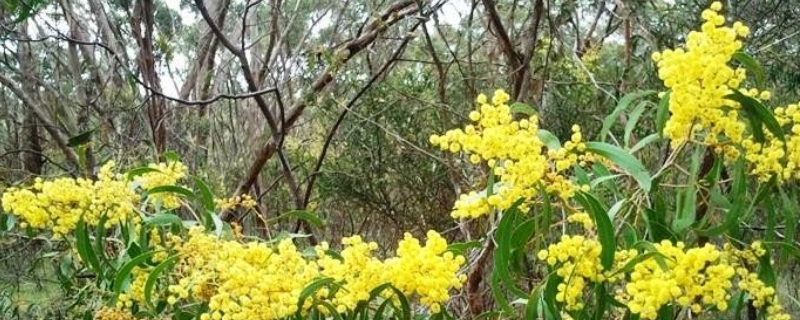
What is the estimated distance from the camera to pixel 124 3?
3424 millimetres

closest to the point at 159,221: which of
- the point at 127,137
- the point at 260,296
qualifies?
the point at 260,296

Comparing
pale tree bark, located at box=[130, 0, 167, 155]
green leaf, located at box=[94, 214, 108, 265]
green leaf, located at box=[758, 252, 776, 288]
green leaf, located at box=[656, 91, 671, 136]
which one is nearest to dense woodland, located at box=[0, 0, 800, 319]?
pale tree bark, located at box=[130, 0, 167, 155]

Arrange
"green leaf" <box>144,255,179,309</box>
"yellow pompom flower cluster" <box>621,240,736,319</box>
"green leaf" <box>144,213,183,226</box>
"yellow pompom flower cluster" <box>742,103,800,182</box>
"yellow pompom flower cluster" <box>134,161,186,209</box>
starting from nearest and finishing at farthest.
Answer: "yellow pompom flower cluster" <box>621,240,736,319</box>, "yellow pompom flower cluster" <box>742,103,800,182</box>, "green leaf" <box>144,255,179,309</box>, "green leaf" <box>144,213,183,226</box>, "yellow pompom flower cluster" <box>134,161,186,209</box>

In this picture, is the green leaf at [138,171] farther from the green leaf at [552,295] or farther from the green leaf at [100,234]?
the green leaf at [552,295]

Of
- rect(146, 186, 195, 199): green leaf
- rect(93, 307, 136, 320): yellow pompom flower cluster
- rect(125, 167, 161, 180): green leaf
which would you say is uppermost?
rect(125, 167, 161, 180): green leaf

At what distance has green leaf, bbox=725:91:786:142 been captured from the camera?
0.91 metres

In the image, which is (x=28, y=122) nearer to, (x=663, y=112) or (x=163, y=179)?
(x=163, y=179)

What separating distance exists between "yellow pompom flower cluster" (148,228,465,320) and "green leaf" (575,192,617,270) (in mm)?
157

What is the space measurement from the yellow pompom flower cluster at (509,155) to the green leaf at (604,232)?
0.15 feet

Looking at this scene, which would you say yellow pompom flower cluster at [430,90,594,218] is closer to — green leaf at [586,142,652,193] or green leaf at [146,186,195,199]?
green leaf at [586,142,652,193]

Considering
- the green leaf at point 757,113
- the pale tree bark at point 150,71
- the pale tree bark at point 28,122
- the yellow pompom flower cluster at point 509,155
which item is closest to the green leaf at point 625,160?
the yellow pompom flower cluster at point 509,155

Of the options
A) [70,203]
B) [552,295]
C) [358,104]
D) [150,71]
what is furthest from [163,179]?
[358,104]

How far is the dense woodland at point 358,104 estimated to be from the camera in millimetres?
2562

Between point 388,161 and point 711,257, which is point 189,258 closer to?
point 711,257
